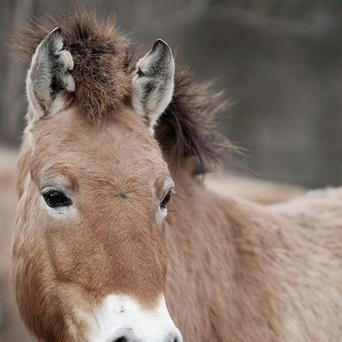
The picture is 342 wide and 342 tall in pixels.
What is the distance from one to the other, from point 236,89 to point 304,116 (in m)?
1.78

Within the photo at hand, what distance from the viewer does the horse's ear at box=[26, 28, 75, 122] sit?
3.78 m

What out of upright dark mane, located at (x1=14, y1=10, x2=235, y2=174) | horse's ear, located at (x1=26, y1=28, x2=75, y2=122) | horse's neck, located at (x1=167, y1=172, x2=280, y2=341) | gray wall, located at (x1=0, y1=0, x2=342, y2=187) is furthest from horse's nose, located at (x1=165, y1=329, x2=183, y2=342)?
gray wall, located at (x1=0, y1=0, x2=342, y2=187)

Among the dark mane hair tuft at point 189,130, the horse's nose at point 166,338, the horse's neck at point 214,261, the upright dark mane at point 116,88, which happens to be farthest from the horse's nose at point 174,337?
the dark mane hair tuft at point 189,130

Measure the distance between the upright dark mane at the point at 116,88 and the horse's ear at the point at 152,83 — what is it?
6cm

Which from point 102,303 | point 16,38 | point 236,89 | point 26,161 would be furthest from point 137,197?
point 236,89

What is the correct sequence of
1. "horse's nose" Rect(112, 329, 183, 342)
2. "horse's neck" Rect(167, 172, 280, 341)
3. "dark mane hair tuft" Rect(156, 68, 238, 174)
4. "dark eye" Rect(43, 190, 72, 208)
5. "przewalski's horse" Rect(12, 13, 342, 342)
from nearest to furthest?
"horse's nose" Rect(112, 329, 183, 342), "przewalski's horse" Rect(12, 13, 342, 342), "dark eye" Rect(43, 190, 72, 208), "horse's neck" Rect(167, 172, 280, 341), "dark mane hair tuft" Rect(156, 68, 238, 174)

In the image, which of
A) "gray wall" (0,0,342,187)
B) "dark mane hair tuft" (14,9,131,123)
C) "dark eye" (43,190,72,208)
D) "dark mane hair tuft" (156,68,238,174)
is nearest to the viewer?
"dark eye" (43,190,72,208)

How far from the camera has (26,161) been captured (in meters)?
4.11

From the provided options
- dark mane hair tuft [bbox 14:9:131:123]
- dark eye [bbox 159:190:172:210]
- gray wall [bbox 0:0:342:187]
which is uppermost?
dark mane hair tuft [bbox 14:9:131:123]

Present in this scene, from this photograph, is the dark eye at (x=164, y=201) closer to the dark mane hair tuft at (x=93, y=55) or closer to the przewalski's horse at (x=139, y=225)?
the przewalski's horse at (x=139, y=225)

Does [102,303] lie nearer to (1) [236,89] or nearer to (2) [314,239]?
(2) [314,239]

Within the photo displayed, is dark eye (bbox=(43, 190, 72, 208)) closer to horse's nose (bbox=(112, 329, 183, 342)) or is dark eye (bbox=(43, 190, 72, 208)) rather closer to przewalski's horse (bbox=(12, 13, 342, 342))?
przewalski's horse (bbox=(12, 13, 342, 342))

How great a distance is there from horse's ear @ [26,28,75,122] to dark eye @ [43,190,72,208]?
49cm

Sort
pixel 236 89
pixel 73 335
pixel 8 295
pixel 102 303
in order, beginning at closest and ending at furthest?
pixel 102 303
pixel 73 335
pixel 8 295
pixel 236 89
